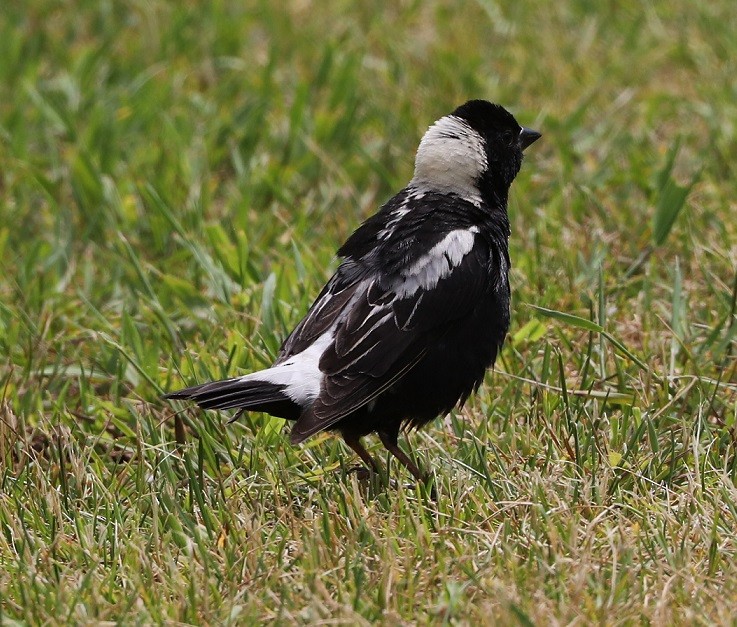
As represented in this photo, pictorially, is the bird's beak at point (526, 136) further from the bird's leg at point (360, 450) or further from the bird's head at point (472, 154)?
the bird's leg at point (360, 450)

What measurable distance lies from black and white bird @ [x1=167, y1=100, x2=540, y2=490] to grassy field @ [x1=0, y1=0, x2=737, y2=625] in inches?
7.4

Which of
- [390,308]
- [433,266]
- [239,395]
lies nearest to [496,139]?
[433,266]

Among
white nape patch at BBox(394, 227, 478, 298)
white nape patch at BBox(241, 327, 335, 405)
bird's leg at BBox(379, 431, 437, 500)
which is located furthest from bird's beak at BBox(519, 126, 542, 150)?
bird's leg at BBox(379, 431, 437, 500)

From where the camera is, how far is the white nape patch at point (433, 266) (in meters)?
3.99

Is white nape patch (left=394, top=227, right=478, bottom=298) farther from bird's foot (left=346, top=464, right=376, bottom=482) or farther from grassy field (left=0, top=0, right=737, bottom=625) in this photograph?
bird's foot (left=346, top=464, right=376, bottom=482)

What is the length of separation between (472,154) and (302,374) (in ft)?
3.36

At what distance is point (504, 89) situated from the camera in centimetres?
715

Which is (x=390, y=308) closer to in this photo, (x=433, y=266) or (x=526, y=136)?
(x=433, y=266)

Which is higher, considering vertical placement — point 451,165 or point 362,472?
point 451,165

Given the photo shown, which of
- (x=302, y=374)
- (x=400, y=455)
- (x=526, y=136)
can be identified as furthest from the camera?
(x=526, y=136)

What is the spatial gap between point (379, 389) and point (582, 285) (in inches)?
57.8

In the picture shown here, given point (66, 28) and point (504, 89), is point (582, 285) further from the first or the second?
point (66, 28)

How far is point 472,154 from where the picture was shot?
4398 mm

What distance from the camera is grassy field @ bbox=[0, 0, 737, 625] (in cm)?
324
